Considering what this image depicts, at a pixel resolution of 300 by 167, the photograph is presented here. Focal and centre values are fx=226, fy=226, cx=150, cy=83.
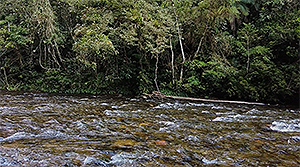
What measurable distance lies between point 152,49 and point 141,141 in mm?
5792

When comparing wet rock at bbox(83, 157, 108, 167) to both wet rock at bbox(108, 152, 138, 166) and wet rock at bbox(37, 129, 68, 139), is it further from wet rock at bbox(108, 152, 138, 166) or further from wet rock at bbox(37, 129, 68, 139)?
wet rock at bbox(37, 129, 68, 139)

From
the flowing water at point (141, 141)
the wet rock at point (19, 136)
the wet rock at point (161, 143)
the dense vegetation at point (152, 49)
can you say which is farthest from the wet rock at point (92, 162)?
the dense vegetation at point (152, 49)

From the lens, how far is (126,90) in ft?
33.0

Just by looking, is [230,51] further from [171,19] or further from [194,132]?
[194,132]

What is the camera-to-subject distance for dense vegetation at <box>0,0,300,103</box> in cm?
847

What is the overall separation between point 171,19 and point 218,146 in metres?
7.11

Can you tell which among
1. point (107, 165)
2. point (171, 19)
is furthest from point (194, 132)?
point (171, 19)

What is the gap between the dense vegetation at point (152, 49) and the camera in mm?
8469

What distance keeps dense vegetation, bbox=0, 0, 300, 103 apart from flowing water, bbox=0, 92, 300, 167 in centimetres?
416

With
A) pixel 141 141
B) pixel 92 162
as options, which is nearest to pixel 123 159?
pixel 92 162

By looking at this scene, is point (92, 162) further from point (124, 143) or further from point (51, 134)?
point (51, 134)

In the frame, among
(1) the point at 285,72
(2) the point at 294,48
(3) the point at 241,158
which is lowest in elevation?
(3) the point at 241,158

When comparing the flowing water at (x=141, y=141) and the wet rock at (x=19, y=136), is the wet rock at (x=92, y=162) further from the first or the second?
→ the wet rock at (x=19, y=136)

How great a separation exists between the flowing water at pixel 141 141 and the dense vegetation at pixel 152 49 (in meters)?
4.16
